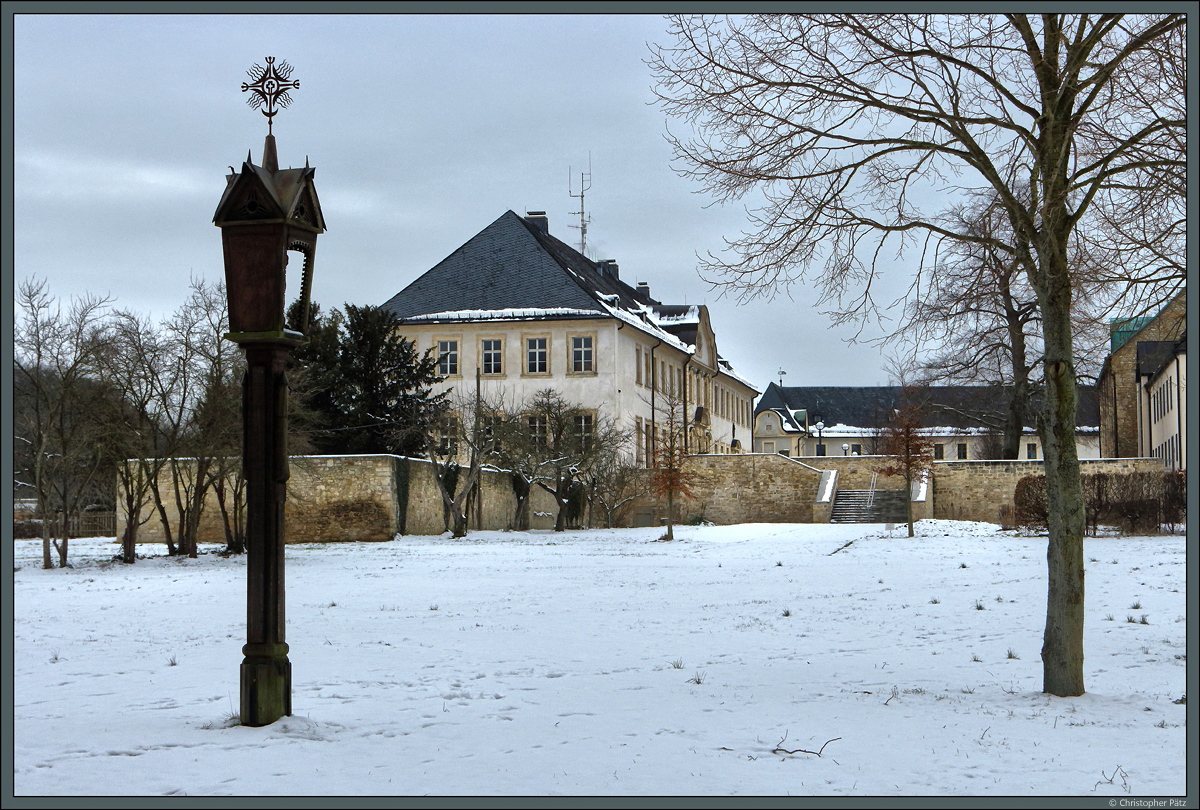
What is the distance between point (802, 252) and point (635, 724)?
382cm

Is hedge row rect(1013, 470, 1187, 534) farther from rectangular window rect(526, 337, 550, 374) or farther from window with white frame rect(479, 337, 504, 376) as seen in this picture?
window with white frame rect(479, 337, 504, 376)

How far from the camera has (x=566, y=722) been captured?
7676mm

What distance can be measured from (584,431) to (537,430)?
2.81m

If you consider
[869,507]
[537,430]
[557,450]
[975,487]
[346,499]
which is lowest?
[869,507]

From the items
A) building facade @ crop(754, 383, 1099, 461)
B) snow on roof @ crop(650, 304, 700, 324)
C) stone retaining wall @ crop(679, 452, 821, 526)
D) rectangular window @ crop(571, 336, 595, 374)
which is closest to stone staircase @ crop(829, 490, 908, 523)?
stone retaining wall @ crop(679, 452, 821, 526)

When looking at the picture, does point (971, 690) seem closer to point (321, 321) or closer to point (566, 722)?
point (566, 722)

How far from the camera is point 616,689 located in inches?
354

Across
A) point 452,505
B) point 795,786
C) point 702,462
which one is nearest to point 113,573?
point 452,505

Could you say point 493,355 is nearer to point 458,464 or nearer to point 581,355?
point 581,355

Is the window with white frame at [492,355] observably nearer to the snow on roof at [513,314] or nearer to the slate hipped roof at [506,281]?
the snow on roof at [513,314]

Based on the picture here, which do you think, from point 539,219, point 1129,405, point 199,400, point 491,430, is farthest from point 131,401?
point 1129,405

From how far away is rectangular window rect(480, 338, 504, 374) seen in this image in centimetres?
5341

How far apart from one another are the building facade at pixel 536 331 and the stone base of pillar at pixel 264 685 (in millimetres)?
40542

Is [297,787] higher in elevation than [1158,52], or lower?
lower
